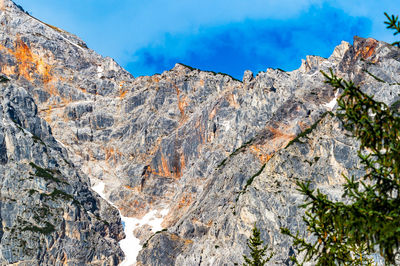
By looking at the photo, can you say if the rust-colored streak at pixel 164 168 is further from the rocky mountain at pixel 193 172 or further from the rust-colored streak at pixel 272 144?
the rust-colored streak at pixel 272 144

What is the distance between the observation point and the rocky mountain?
127 m

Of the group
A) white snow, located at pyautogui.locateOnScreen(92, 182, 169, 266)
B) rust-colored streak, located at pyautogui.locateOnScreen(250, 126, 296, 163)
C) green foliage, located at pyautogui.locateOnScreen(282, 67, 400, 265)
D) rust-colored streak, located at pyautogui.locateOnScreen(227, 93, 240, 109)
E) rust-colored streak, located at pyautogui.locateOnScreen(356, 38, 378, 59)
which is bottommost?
green foliage, located at pyautogui.locateOnScreen(282, 67, 400, 265)

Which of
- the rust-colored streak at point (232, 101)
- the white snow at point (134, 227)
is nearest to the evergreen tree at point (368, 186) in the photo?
the white snow at point (134, 227)

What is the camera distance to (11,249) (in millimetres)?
144750

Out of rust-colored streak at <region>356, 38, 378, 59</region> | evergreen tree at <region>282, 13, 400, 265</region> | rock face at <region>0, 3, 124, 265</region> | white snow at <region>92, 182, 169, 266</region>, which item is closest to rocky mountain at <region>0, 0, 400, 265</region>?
rock face at <region>0, 3, 124, 265</region>

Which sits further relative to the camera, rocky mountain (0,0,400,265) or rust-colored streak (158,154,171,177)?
rust-colored streak (158,154,171,177)

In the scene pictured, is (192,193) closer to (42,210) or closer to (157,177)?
(157,177)

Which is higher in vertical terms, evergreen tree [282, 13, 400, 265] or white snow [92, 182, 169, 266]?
white snow [92, 182, 169, 266]

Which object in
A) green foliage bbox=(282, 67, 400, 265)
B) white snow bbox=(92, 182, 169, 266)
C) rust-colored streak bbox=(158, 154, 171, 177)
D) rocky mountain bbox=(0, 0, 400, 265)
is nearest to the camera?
green foliage bbox=(282, 67, 400, 265)

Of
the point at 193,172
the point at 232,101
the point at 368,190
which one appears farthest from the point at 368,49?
the point at 368,190

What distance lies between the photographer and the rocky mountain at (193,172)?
4988 inches

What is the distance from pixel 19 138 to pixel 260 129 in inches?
3665

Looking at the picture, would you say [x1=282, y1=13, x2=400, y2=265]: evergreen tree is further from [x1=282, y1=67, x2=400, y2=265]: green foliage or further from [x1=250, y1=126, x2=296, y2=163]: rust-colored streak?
[x1=250, y1=126, x2=296, y2=163]: rust-colored streak

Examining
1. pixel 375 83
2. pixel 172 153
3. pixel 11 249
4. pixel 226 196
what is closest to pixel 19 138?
pixel 11 249
